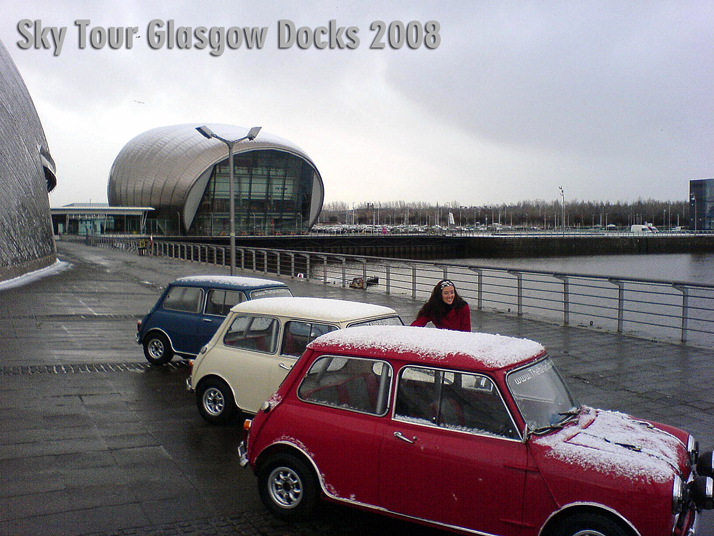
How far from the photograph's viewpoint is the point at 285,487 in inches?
182

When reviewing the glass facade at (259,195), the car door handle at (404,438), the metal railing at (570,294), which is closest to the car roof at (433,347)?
the car door handle at (404,438)

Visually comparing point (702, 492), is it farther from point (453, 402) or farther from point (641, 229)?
point (641, 229)

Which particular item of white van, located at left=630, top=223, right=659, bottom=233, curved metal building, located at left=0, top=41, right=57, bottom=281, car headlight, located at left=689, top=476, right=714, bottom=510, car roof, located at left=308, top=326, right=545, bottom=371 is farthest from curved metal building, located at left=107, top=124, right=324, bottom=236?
car headlight, located at left=689, top=476, right=714, bottom=510

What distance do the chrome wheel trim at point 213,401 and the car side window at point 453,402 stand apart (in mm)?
3197

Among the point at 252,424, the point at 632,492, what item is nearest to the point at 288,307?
the point at 252,424

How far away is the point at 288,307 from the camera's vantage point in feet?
21.7

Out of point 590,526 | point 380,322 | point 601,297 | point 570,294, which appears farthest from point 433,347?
point 570,294

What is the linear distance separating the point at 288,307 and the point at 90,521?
279cm

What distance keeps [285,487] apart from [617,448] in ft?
7.58

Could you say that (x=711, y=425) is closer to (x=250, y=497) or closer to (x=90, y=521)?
(x=250, y=497)

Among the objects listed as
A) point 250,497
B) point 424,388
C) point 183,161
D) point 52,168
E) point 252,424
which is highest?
point 183,161

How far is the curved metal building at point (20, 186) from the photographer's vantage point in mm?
23355

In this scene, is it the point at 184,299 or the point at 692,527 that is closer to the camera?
the point at 692,527

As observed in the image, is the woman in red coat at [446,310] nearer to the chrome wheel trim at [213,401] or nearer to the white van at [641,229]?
the chrome wheel trim at [213,401]
